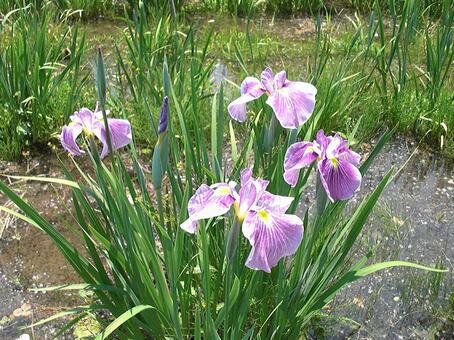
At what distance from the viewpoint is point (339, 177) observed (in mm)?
1228

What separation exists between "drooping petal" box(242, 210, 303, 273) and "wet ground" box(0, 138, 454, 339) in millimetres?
920

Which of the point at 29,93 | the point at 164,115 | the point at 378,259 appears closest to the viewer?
the point at 164,115

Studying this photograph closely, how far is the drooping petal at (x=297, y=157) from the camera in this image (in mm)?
1257

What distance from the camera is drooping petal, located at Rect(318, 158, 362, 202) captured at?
4.01 ft

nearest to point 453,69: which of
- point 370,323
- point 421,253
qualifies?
point 421,253

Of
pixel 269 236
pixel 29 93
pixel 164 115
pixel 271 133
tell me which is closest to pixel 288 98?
pixel 271 133

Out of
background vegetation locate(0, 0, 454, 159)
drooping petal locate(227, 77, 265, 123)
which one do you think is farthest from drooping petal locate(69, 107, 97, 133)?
background vegetation locate(0, 0, 454, 159)

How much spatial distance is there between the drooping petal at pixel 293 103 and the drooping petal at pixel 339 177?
124 millimetres

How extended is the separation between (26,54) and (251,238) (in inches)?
77.0

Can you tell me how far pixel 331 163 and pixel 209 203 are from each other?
1.00 feet

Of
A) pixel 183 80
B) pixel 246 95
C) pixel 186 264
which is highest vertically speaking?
pixel 246 95

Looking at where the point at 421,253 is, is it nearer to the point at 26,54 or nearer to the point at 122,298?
the point at 122,298

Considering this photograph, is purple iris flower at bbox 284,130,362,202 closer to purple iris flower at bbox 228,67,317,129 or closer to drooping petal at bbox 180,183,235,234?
purple iris flower at bbox 228,67,317,129

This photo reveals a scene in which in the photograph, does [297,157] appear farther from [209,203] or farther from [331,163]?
[209,203]
